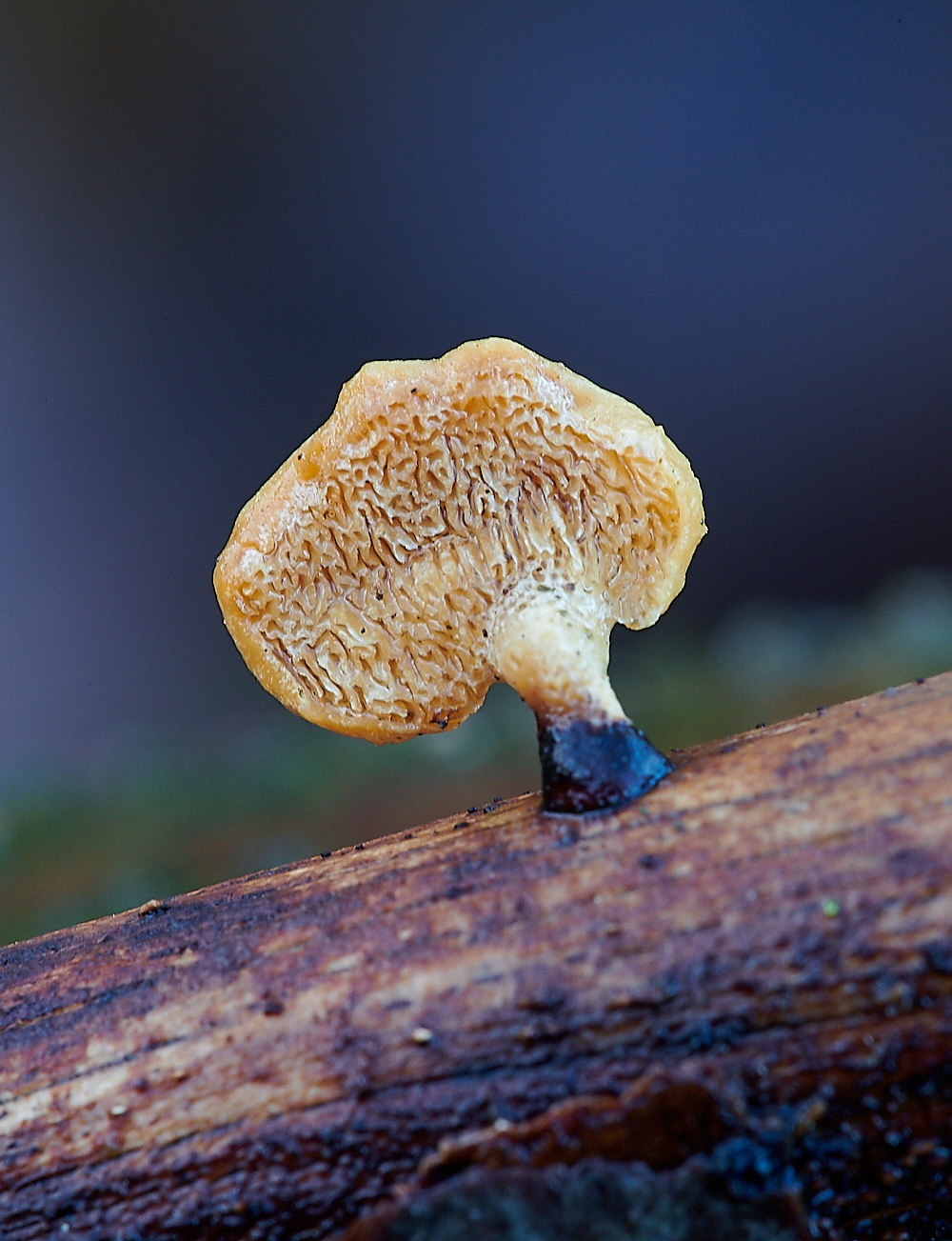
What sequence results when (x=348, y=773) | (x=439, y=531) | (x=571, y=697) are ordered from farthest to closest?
1. (x=348, y=773)
2. (x=439, y=531)
3. (x=571, y=697)

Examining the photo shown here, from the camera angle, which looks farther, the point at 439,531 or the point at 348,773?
the point at 348,773

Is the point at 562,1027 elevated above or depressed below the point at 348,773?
below

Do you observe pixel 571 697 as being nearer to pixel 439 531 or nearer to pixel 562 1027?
pixel 439 531

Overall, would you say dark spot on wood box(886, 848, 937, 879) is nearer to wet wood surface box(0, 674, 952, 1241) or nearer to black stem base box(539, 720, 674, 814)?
wet wood surface box(0, 674, 952, 1241)

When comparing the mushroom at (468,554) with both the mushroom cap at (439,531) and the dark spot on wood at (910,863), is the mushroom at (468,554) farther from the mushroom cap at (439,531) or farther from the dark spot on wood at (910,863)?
the dark spot on wood at (910,863)

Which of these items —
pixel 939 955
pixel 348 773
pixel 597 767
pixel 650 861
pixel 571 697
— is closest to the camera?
pixel 939 955

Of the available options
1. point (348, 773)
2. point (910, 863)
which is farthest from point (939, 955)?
point (348, 773)

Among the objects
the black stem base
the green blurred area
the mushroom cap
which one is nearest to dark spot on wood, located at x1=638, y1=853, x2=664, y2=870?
the black stem base
